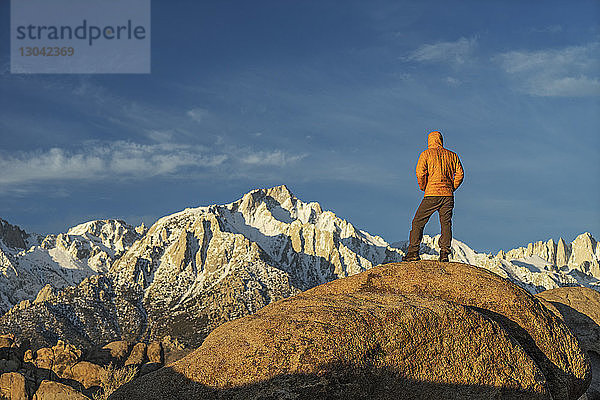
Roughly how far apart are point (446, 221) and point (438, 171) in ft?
4.51

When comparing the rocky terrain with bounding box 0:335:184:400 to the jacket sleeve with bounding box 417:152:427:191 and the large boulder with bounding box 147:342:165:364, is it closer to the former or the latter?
the large boulder with bounding box 147:342:165:364

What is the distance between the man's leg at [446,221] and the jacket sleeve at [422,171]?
68cm

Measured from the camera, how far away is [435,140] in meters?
15.1

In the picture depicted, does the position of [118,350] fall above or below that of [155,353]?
below

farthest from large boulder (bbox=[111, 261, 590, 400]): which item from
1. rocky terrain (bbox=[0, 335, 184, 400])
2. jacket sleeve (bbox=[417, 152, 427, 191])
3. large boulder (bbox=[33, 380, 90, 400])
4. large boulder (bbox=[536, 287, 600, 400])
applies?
large boulder (bbox=[33, 380, 90, 400])

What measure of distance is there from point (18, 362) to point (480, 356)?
5727 centimetres

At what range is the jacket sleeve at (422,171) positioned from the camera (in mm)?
14727

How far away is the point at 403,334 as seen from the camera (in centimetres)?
980

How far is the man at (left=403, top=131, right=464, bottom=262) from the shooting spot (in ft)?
48.1

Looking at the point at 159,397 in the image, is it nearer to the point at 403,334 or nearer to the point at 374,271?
the point at 403,334

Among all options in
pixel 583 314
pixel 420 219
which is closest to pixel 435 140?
pixel 420 219

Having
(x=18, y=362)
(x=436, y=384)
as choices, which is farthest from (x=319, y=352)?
(x=18, y=362)

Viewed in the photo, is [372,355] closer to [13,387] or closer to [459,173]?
[459,173]

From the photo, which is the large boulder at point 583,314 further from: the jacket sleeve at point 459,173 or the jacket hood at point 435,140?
the jacket hood at point 435,140
